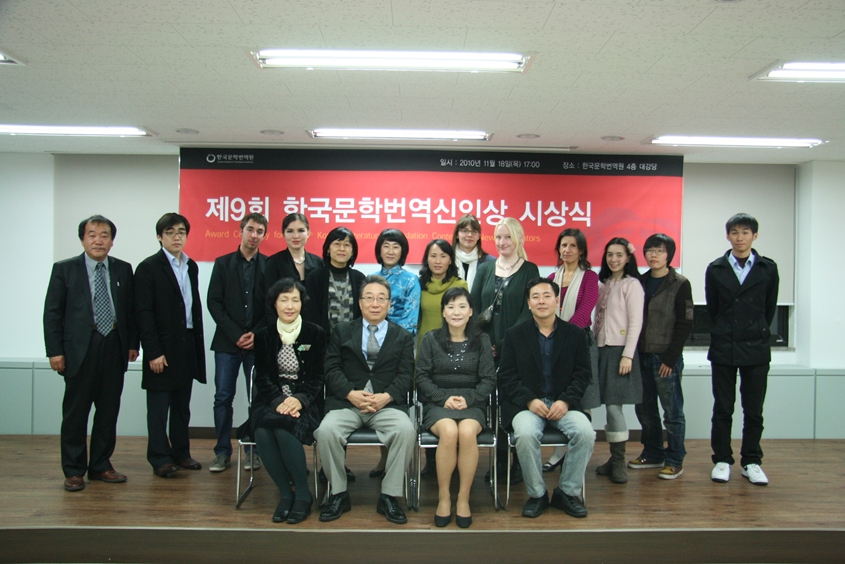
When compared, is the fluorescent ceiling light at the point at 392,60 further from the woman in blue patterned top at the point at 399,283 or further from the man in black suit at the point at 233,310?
the man in black suit at the point at 233,310

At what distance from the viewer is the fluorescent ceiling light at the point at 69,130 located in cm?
463

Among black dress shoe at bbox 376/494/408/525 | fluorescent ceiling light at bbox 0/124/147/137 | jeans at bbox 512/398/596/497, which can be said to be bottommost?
black dress shoe at bbox 376/494/408/525

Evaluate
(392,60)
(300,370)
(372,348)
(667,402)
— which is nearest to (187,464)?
(300,370)

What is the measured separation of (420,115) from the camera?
426cm

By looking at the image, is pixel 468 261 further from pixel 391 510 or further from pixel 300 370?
A: pixel 391 510

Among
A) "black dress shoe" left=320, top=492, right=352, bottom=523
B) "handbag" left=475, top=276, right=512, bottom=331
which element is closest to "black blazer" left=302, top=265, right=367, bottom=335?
"handbag" left=475, top=276, right=512, bottom=331

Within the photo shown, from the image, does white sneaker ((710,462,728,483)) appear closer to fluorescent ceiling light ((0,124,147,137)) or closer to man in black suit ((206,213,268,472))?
man in black suit ((206,213,268,472))

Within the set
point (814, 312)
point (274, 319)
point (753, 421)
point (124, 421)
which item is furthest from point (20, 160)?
point (814, 312)

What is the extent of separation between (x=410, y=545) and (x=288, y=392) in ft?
3.71

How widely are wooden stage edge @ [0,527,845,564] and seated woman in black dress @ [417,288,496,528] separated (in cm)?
34

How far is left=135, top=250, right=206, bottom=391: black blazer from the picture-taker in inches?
155

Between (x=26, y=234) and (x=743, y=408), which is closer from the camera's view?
(x=743, y=408)

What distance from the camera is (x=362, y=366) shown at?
11.9ft

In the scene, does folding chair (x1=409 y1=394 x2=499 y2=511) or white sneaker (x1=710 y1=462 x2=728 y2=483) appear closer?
folding chair (x1=409 y1=394 x2=499 y2=511)
